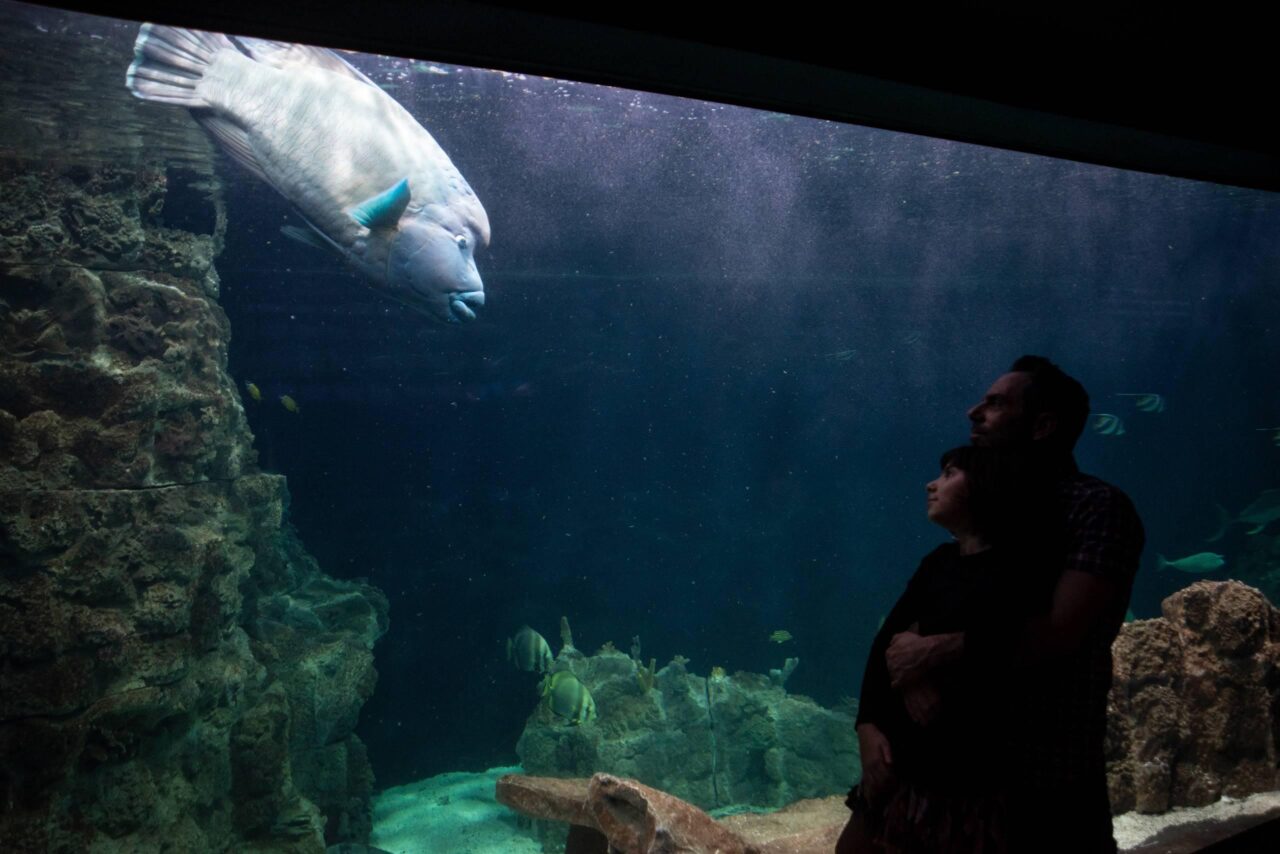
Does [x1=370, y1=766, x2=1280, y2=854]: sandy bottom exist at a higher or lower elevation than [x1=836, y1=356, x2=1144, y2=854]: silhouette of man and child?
lower

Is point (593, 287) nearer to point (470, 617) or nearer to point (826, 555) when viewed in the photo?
point (470, 617)

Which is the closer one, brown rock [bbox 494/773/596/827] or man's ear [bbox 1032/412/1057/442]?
man's ear [bbox 1032/412/1057/442]

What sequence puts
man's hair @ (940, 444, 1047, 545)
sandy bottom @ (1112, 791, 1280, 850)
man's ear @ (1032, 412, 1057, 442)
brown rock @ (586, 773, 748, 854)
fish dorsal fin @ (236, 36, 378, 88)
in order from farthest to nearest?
fish dorsal fin @ (236, 36, 378, 88) < sandy bottom @ (1112, 791, 1280, 850) < brown rock @ (586, 773, 748, 854) < man's ear @ (1032, 412, 1057, 442) < man's hair @ (940, 444, 1047, 545)

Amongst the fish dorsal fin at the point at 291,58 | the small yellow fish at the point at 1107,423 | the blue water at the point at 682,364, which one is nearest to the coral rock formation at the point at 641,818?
the fish dorsal fin at the point at 291,58

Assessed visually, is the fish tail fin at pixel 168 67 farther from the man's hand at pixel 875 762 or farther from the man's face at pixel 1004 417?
the man's hand at pixel 875 762

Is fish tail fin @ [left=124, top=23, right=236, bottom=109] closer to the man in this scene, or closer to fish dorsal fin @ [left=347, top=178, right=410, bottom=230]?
fish dorsal fin @ [left=347, top=178, right=410, bottom=230]

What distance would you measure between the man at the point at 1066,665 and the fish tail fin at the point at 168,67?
6.20 m

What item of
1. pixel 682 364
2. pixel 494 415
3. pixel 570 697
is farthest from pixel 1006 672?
pixel 682 364

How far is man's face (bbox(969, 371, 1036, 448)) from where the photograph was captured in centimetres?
189

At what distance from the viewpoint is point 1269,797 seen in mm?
3410

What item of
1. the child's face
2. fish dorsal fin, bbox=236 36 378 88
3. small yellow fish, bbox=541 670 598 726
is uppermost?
fish dorsal fin, bbox=236 36 378 88

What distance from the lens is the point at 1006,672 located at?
62.0 inches

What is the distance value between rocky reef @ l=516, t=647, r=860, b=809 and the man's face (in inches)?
325

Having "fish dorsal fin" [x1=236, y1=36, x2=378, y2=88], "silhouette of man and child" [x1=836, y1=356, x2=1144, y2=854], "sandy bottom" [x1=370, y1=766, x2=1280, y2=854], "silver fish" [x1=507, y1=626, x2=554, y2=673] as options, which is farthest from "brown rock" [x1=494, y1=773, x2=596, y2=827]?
"fish dorsal fin" [x1=236, y1=36, x2=378, y2=88]
